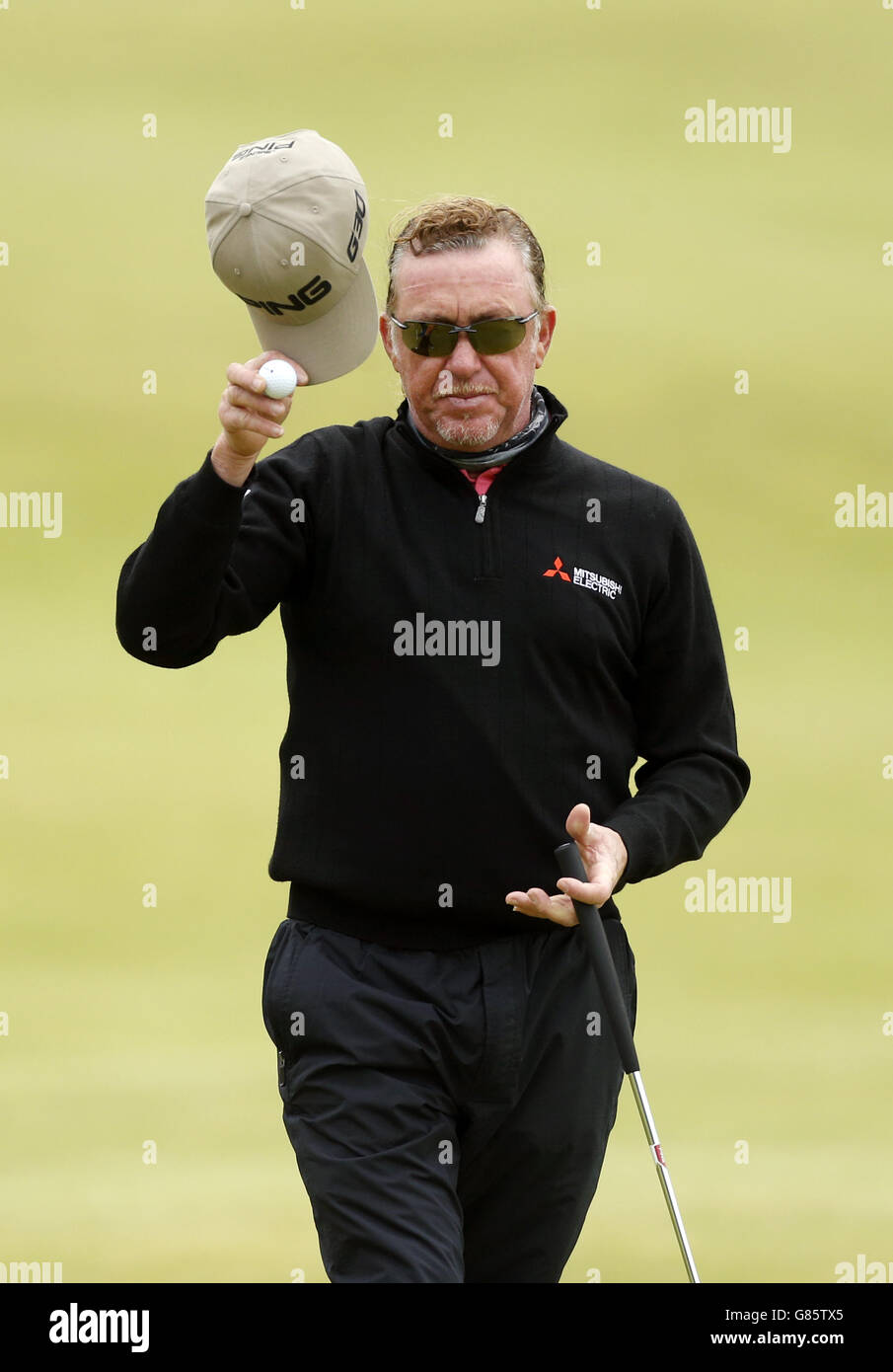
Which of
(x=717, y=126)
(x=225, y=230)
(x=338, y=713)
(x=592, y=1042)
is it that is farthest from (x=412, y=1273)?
(x=717, y=126)

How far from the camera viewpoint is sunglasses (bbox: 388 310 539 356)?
2627mm

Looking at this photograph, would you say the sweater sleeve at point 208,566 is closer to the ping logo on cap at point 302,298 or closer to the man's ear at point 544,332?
the ping logo on cap at point 302,298

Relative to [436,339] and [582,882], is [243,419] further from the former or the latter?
[582,882]

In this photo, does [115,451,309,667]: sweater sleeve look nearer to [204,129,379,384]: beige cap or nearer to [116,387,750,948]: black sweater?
[116,387,750,948]: black sweater

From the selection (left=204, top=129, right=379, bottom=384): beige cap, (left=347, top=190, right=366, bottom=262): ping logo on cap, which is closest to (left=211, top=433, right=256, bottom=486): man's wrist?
(left=204, top=129, right=379, bottom=384): beige cap

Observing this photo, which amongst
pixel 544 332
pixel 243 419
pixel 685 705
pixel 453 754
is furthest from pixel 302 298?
pixel 685 705

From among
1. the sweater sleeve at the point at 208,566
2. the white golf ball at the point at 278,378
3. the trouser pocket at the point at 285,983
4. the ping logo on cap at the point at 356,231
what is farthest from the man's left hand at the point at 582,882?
the ping logo on cap at the point at 356,231

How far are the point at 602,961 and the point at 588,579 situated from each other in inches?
18.4

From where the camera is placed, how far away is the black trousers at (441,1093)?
2.49m

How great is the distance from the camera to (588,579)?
267 cm

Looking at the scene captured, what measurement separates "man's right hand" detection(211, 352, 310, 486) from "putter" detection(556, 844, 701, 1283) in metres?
0.57

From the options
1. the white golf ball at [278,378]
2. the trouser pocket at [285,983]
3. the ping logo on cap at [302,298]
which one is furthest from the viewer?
the trouser pocket at [285,983]
